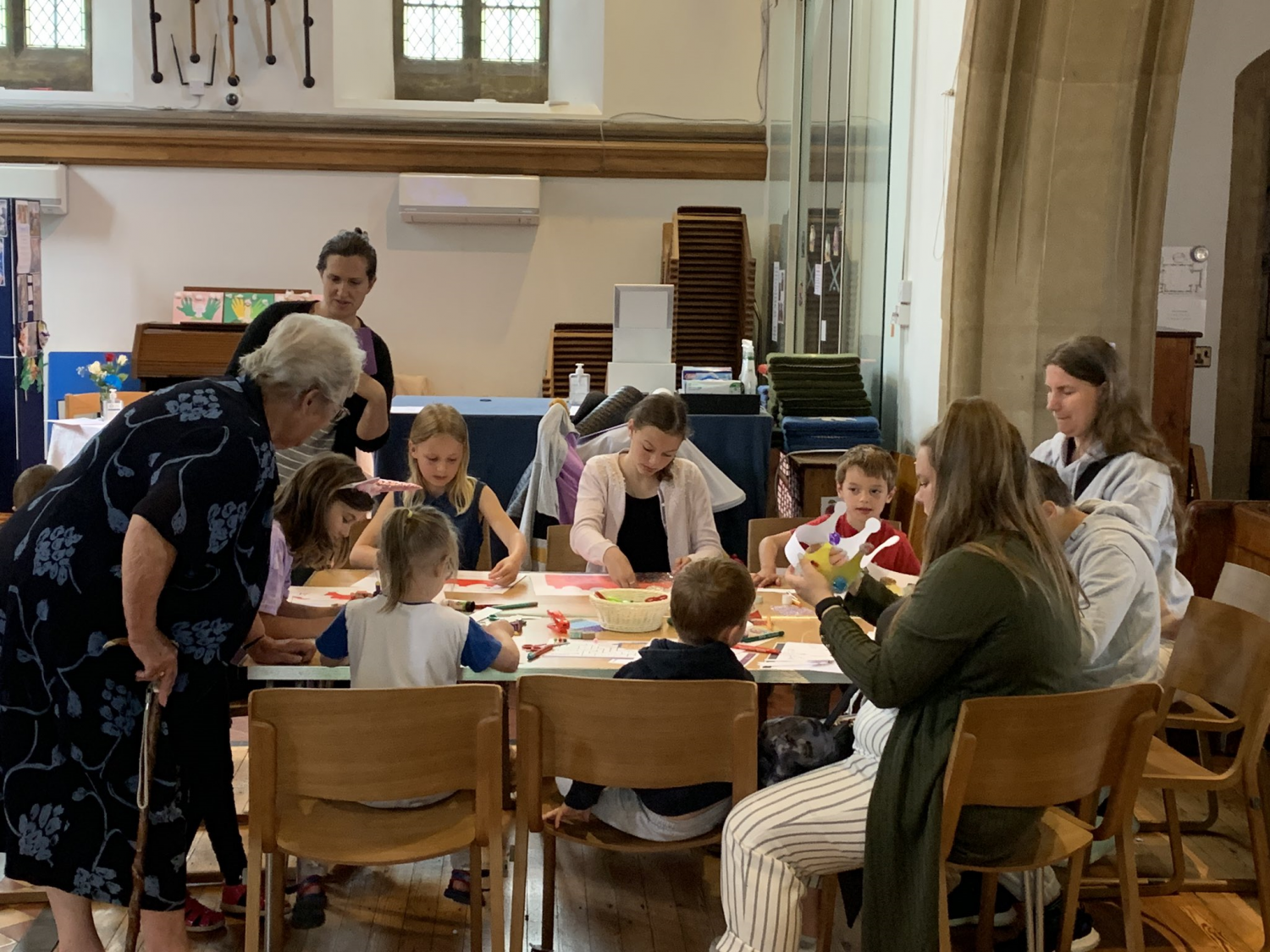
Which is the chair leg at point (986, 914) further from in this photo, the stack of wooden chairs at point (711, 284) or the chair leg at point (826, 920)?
the stack of wooden chairs at point (711, 284)

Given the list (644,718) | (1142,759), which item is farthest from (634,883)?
(1142,759)

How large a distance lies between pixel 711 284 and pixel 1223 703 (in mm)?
7025

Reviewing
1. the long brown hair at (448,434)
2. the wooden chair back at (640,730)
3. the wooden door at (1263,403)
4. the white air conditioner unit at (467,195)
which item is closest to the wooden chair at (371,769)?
the wooden chair back at (640,730)

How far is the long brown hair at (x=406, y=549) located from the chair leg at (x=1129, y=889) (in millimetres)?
1609

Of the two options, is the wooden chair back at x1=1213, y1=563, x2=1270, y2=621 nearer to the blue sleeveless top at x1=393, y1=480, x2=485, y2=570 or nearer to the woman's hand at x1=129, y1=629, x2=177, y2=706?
the blue sleeveless top at x1=393, y1=480, x2=485, y2=570

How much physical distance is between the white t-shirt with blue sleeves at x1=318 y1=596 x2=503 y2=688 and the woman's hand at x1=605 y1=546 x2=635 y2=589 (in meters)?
0.89

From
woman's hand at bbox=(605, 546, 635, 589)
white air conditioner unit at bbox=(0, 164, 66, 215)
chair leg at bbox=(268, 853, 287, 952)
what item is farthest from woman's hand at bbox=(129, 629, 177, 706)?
white air conditioner unit at bbox=(0, 164, 66, 215)

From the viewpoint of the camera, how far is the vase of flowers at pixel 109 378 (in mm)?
8414

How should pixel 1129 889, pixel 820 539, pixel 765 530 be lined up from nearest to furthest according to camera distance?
pixel 1129 889, pixel 820 539, pixel 765 530


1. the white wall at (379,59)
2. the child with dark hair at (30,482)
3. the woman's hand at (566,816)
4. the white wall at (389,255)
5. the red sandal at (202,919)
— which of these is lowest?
the red sandal at (202,919)

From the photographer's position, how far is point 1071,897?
108 inches

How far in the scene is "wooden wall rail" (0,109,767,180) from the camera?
10164 millimetres

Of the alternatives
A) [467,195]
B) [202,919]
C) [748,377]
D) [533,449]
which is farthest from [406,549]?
[467,195]

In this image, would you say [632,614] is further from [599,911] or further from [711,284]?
[711,284]
